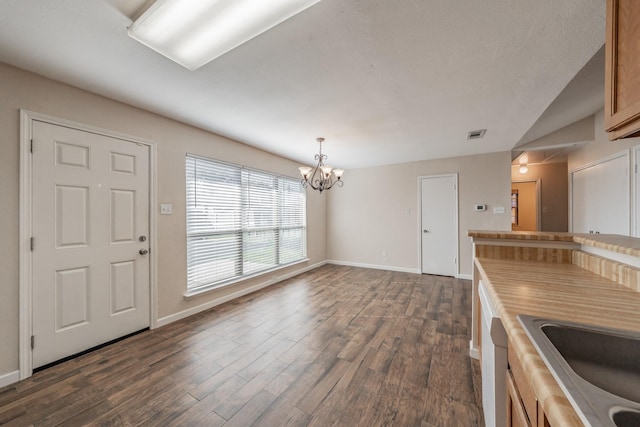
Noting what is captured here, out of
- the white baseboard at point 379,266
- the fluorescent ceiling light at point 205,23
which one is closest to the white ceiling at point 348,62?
the fluorescent ceiling light at point 205,23

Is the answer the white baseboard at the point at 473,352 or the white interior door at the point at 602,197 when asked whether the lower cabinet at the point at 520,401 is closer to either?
the white baseboard at the point at 473,352

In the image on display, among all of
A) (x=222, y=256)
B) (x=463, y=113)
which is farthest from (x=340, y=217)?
(x=463, y=113)

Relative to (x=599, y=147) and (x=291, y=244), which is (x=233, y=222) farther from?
(x=599, y=147)

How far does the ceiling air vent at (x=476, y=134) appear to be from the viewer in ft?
10.5

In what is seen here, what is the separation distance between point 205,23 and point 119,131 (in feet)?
5.58

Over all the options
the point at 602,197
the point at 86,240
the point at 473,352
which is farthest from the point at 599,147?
the point at 86,240

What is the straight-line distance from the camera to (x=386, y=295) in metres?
3.65

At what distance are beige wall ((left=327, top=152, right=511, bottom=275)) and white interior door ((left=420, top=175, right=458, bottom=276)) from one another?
0.12m

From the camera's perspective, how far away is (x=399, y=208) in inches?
202

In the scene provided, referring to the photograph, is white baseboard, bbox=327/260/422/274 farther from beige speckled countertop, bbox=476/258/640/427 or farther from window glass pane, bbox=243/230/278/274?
beige speckled countertop, bbox=476/258/640/427

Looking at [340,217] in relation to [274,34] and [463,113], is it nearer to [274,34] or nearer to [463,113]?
[463,113]

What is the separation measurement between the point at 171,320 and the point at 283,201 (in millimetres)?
2568

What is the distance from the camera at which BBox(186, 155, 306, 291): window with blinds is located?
3.06 m

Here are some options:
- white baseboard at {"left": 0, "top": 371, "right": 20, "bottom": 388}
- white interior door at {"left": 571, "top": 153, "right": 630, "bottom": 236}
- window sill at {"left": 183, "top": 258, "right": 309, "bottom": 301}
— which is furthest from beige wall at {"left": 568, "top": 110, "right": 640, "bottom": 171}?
white baseboard at {"left": 0, "top": 371, "right": 20, "bottom": 388}
